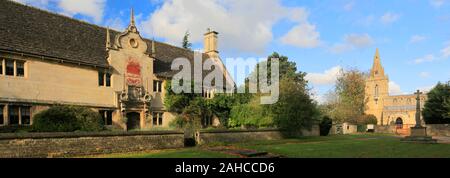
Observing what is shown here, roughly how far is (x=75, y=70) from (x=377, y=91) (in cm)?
8439

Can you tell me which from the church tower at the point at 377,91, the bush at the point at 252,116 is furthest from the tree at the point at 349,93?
the bush at the point at 252,116

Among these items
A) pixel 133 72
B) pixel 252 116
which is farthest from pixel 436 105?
pixel 133 72

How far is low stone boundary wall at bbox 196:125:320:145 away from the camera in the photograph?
24.0 m

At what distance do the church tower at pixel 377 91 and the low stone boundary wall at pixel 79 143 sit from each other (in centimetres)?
7831

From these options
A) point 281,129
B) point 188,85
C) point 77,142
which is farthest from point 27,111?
point 281,129

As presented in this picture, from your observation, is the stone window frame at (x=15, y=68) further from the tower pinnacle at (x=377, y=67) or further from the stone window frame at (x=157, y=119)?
the tower pinnacle at (x=377, y=67)

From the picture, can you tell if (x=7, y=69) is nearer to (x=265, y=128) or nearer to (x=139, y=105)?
(x=139, y=105)

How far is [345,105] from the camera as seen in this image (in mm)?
60625

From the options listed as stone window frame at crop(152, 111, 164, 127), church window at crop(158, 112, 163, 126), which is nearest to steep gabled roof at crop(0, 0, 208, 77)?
stone window frame at crop(152, 111, 164, 127)

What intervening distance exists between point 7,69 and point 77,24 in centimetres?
849

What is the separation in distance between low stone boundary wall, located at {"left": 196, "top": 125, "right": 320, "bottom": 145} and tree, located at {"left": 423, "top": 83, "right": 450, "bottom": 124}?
3127 cm

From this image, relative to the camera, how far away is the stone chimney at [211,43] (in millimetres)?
41188

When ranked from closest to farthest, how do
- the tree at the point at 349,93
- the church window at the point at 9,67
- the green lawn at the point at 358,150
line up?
the green lawn at the point at 358,150
the church window at the point at 9,67
the tree at the point at 349,93

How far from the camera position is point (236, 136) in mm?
26703
